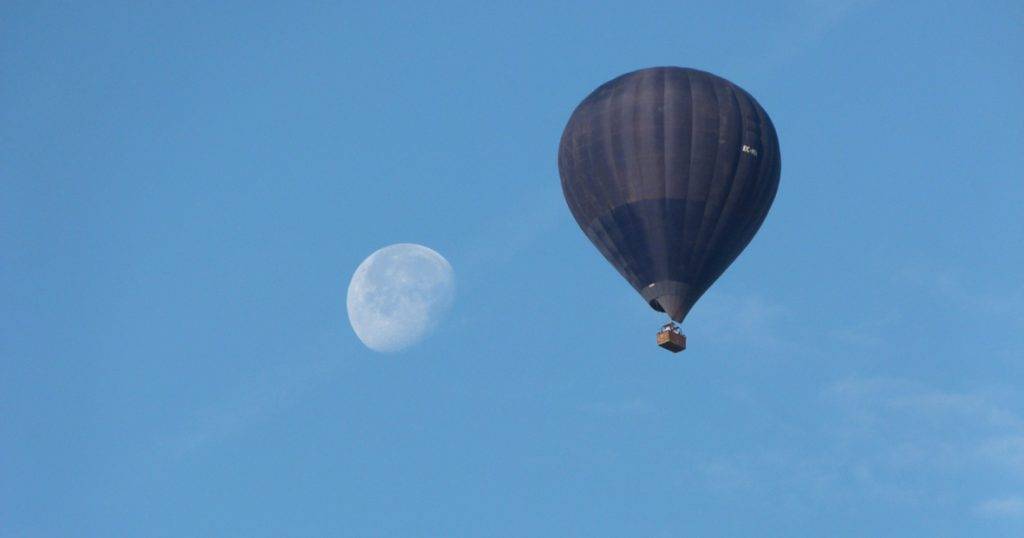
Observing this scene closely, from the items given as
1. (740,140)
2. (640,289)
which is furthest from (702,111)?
(640,289)

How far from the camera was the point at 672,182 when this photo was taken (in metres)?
80.5

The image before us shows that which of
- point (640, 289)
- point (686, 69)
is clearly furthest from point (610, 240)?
point (686, 69)

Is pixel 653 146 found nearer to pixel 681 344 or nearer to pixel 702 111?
pixel 702 111

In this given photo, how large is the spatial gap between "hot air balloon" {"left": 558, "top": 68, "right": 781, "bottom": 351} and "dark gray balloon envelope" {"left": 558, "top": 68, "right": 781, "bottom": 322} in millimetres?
38

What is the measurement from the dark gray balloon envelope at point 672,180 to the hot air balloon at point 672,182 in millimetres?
38

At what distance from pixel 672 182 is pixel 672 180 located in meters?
0.07

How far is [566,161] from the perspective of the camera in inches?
3273

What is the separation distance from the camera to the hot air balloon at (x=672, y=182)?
8056 centimetres

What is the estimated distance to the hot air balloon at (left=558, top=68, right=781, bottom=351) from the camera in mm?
80562

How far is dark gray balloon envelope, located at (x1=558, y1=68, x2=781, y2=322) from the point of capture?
80.6 m

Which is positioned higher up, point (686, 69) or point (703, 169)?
point (686, 69)

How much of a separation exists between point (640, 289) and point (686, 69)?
29.6ft

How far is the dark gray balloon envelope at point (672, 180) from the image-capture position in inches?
3172

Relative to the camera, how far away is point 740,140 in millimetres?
81188
